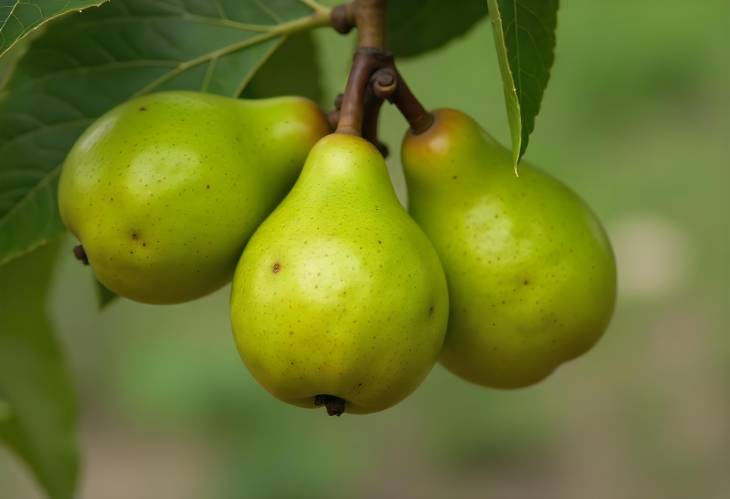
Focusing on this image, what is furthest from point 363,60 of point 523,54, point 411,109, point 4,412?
point 4,412

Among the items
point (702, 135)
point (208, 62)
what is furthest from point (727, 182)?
point (208, 62)

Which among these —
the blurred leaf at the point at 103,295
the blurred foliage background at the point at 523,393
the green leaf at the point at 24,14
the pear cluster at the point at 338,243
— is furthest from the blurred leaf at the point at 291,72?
the blurred foliage background at the point at 523,393

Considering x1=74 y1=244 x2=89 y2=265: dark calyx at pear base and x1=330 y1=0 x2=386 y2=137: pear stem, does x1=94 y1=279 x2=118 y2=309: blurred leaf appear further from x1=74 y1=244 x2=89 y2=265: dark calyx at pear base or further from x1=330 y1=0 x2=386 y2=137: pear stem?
x1=330 y1=0 x2=386 y2=137: pear stem

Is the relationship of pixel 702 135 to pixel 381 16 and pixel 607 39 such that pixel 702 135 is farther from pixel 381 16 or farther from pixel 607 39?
pixel 381 16

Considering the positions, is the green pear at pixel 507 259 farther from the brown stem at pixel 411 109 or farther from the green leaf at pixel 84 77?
the green leaf at pixel 84 77

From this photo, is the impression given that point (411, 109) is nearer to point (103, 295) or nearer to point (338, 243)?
point (338, 243)

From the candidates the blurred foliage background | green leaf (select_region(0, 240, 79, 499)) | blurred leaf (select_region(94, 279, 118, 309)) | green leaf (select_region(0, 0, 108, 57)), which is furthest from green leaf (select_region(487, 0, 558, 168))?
the blurred foliage background

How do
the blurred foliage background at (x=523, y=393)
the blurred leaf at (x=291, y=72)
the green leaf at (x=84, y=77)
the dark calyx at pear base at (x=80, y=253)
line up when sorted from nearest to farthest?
the dark calyx at pear base at (x=80, y=253) → the green leaf at (x=84, y=77) → the blurred leaf at (x=291, y=72) → the blurred foliage background at (x=523, y=393)
